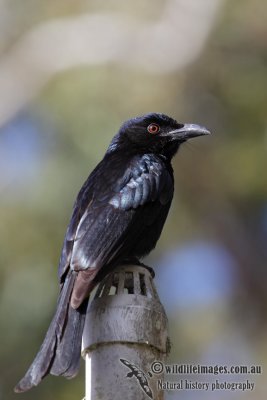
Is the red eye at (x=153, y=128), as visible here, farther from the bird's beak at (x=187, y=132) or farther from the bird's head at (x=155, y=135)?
the bird's beak at (x=187, y=132)

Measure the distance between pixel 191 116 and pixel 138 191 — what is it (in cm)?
506

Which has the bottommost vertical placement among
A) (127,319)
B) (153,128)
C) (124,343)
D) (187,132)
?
(124,343)

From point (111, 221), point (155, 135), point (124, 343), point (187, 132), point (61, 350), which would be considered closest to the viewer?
point (124, 343)

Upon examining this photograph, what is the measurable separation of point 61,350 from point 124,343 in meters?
0.48

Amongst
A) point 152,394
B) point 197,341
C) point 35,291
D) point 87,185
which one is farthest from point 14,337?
point 152,394

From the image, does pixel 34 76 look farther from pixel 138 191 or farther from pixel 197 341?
pixel 138 191

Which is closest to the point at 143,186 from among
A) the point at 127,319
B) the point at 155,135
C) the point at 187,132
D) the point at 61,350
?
the point at 187,132

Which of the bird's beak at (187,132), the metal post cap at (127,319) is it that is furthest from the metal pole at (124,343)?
the bird's beak at (187,132)

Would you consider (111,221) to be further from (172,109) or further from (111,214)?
(172,109)

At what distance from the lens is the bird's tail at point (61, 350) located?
11.8ft

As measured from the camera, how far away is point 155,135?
601cm

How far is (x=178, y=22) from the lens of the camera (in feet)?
30.8

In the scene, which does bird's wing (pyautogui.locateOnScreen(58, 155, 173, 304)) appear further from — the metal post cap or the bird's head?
the metal post cap

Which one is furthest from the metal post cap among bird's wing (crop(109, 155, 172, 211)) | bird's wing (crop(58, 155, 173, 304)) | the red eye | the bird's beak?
the red eye
